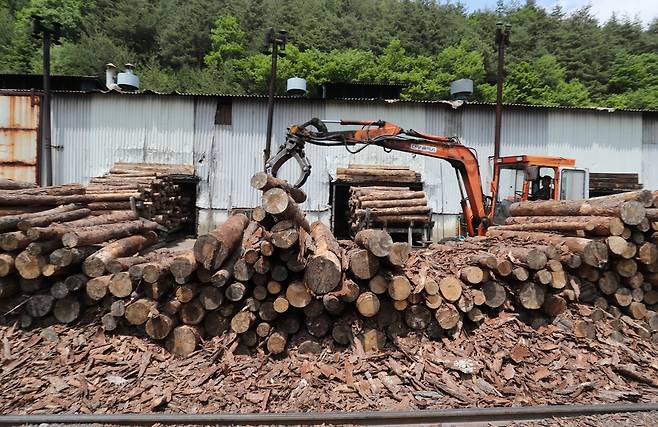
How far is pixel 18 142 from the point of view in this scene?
16.5 metres

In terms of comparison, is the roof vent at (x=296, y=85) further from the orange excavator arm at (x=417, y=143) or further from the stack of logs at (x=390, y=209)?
the orange excavator arm at (x=417, y=143)

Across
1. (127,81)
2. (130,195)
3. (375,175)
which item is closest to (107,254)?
(130,195)

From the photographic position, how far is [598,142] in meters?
17.5

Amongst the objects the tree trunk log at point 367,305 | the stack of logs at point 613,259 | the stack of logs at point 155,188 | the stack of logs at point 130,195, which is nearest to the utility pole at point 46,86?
the stack of logs at point 155,188

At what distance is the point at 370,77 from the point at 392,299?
35603 millimetres

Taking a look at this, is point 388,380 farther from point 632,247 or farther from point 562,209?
point 562,209

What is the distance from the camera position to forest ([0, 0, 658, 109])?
37312 mm

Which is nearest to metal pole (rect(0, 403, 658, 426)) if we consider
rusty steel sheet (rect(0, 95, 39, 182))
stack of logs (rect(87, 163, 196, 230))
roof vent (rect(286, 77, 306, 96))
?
stack of logs (rect(87, 163, 196, 230))

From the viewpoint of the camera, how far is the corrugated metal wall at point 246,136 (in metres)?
16.9

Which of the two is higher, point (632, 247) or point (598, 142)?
point (598, 142)

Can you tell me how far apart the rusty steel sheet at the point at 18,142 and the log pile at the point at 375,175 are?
13.1 meters

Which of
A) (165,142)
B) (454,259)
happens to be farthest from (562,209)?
(165,142)

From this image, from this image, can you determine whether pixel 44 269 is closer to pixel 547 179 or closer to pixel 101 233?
pixel 101 233

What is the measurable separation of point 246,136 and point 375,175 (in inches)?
235
